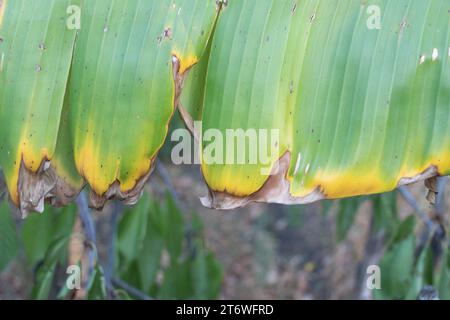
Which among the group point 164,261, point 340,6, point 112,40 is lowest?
point 164,261

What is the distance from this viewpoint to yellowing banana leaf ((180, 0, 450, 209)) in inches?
45.6

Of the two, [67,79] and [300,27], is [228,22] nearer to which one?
[300,27]

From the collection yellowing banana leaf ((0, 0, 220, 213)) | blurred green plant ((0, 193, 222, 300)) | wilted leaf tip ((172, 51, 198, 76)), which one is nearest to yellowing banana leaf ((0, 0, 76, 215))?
yellowing banana leaf ((0, 0, 220, 213))

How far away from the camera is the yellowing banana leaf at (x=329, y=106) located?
116 centimetres

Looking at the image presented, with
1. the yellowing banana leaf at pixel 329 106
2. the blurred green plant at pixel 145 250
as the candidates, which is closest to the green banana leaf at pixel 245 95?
the yellowing banana leaf at pixel 329 106

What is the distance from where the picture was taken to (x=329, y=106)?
1.18 m

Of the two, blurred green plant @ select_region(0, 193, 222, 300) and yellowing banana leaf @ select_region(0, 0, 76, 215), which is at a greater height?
yellowing banana leaf @ select_region(0, 0, 76, 215)

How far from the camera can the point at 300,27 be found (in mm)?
1202

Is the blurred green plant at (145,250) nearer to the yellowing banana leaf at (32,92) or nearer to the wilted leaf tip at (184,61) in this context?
the yellowing banana leaf at (32,92)

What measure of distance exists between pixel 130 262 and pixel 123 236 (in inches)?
5.5

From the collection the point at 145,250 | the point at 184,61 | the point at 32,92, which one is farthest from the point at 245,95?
the point at 145,250

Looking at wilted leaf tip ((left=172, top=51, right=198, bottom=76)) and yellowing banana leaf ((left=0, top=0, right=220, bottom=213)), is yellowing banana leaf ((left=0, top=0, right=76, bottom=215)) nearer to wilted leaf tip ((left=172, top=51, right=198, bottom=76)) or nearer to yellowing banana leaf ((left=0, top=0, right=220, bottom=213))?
yellowing banana leaf ((left=0, top=0, right=220, bottom=213))

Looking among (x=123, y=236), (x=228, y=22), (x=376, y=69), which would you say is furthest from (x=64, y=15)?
(x=123, y=236)

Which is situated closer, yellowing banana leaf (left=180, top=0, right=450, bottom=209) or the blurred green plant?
yellowing banana leaf (left=180, top=0, right=450, bottom=209)
